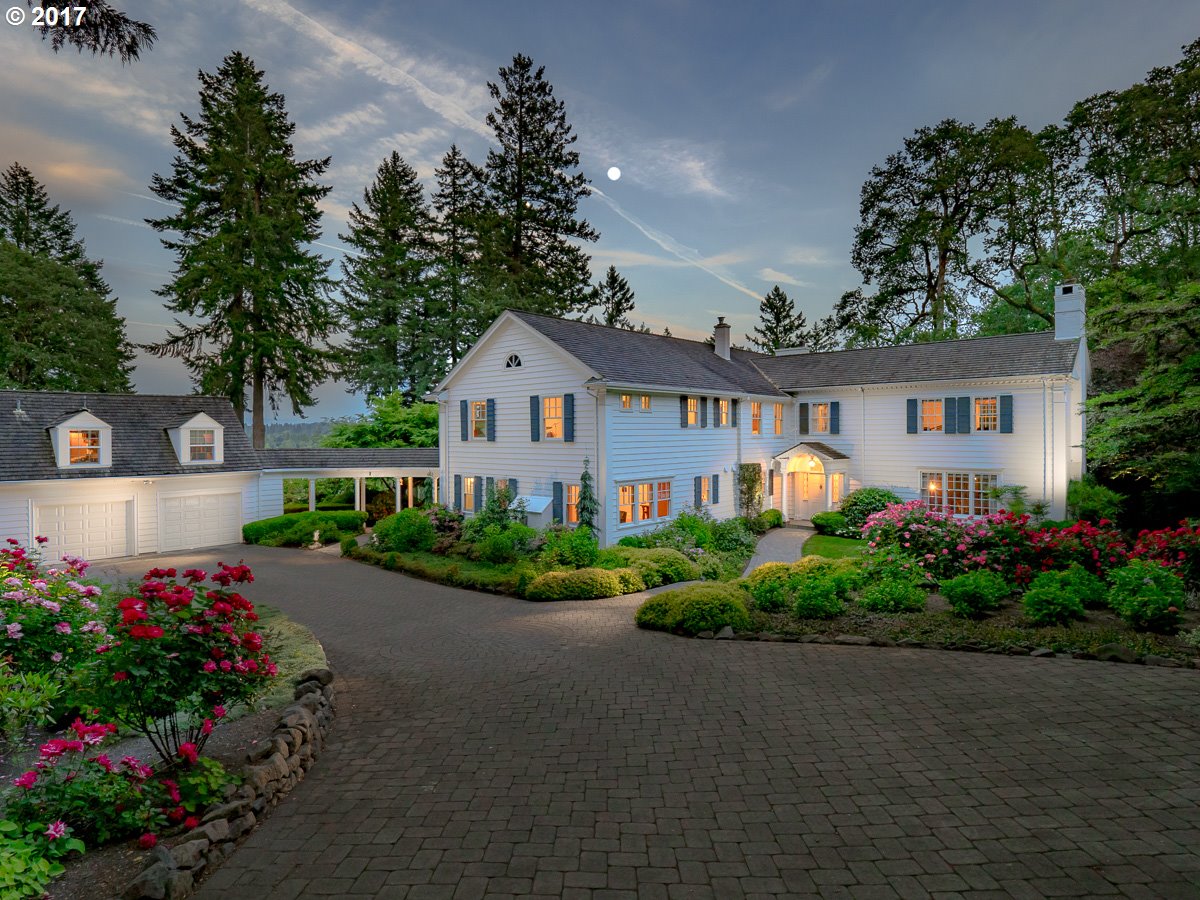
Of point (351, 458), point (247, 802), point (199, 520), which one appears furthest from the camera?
point (351, 458)

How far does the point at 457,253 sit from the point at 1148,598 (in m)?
37.0

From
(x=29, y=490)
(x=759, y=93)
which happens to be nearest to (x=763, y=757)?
(x=759, y=93)

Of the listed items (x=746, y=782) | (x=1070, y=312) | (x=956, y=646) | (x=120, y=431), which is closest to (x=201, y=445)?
(x=120, y=431)

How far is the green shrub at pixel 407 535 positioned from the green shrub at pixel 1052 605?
15.8 metres

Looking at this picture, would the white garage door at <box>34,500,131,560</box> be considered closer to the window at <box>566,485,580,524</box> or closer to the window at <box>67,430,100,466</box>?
the window at <box>67,430,100,466</box>

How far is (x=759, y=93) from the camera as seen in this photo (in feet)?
59.5

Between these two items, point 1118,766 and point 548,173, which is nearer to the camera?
point 1118,766

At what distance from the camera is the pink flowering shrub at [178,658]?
4652mm

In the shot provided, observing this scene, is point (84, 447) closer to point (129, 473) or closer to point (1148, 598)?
point (129, 473)

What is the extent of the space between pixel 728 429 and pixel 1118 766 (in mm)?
17629

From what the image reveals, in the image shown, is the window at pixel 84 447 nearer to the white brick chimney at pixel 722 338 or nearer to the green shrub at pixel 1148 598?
the white brick chimney at pixel 722 338

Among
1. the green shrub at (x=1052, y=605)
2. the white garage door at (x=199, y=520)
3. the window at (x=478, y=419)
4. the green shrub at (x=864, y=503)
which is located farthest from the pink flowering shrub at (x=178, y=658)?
the green shrub at (x=864, y=503)

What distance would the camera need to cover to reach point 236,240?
92.2 feet

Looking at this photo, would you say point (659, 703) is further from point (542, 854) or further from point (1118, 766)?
point (1118, 766)
